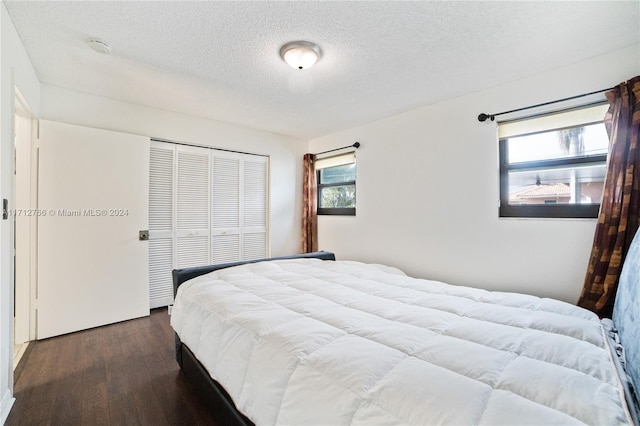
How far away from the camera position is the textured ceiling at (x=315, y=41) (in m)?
1.71

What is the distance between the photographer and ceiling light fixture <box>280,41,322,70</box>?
2.03 metres

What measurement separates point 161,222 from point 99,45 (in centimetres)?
195

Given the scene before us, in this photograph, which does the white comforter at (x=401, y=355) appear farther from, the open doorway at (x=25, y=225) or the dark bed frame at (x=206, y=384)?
the open doorway at (x=25, y=225)

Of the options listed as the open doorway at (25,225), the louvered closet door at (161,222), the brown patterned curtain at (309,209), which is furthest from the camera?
the brown patterned curtain at (309,209)

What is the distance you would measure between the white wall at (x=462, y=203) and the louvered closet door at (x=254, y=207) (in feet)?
4.37

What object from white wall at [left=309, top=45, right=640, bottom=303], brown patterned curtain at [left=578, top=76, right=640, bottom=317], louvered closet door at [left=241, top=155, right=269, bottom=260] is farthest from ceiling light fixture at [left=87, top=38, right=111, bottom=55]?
brown patterned curtain at [left=578, top=76, right=640, bottom=317]

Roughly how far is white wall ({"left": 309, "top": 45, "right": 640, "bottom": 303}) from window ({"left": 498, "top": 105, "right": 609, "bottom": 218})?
10cm

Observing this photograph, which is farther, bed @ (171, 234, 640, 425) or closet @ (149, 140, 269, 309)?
closet @ (149, 140, 269, 309)

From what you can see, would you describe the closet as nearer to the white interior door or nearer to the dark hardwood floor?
the white interior door

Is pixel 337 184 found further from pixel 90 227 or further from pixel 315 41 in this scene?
pixel 90 227

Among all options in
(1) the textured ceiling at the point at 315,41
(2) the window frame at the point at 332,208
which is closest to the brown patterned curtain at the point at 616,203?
(1) the textured ceiling at the point at 315,41

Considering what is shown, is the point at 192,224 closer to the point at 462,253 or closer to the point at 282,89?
the point at 282,89

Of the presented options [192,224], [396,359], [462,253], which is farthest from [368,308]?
[192,224]

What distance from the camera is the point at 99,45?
2031mm
